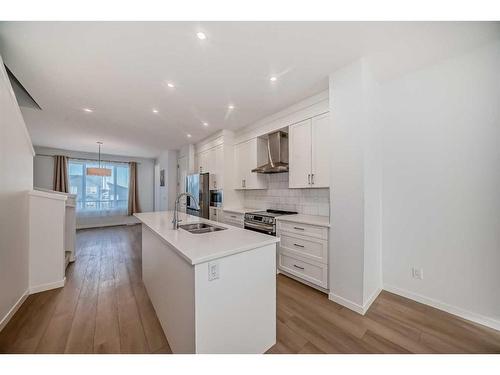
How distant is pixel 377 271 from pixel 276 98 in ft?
8.46

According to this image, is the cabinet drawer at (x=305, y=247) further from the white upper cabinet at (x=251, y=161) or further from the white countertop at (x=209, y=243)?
the white upper cabinet at (x=251, y=161)

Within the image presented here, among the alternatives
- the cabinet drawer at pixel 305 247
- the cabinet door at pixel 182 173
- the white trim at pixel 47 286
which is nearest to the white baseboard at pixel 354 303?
the cabinet drawer at pixel 305 247

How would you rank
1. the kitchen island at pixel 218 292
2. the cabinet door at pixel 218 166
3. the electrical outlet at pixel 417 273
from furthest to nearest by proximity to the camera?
the cabinet door at pixel 218 166 < the electrical outlet at pixel 417 273 < the kitchen island at pixel 218 292

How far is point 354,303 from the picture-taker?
193 centimetres

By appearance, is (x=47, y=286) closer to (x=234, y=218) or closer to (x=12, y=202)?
(x=12, y=202)

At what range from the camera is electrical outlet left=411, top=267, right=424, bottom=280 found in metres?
2.05

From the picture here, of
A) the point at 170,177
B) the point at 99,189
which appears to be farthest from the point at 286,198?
the point at 99,189

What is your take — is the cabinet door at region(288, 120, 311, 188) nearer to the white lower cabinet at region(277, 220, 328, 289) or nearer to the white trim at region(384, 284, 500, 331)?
the white lower cabinet at region(277, 220, 328, 289)


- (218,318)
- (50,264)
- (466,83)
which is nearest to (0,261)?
(50,264)

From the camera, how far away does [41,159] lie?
579 centimetres

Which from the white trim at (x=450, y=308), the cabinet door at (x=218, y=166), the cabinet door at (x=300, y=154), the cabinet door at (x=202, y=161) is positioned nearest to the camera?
the white trim at (x=450, y=308)

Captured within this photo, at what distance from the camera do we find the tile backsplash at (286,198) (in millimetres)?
2932

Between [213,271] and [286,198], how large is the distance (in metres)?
2.47

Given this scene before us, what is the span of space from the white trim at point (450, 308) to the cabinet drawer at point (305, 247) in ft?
2.93
